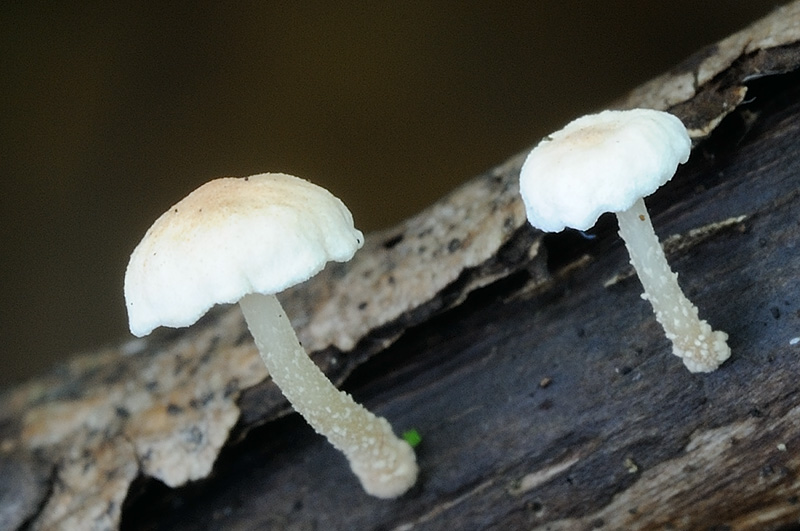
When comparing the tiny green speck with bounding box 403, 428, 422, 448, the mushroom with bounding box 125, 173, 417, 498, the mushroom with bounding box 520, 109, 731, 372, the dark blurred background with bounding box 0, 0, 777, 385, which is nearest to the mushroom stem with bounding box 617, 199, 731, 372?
the mushroom with bounding box 520, 109, 731, 372

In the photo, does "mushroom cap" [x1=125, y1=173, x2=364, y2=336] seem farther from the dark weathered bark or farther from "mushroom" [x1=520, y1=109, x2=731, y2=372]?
the dark weathered bark

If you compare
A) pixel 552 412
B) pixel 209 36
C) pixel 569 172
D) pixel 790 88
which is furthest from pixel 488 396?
pixel 209 36

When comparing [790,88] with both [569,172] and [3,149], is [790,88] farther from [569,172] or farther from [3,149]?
[3,149]

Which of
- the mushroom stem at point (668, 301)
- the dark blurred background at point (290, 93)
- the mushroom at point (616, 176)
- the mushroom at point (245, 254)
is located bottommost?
the mushroom stem at point (668, 301)

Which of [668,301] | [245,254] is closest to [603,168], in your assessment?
[668,301]

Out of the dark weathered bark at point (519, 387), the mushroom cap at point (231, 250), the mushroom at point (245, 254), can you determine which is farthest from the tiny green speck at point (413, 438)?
the mushroom cap at point (231, 250)

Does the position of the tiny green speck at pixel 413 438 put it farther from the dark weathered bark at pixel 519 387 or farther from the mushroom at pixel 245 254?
the mushroom at pixel 245 254
